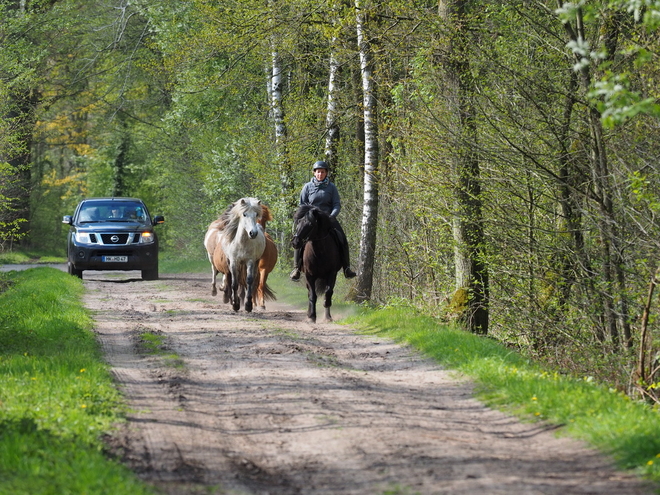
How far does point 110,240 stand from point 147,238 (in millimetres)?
1020

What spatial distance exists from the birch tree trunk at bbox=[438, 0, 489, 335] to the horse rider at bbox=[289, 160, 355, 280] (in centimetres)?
242

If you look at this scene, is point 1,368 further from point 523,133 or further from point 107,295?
point 107,295

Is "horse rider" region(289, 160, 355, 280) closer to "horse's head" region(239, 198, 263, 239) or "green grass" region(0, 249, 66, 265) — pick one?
"horse's head" region(239, 198, 263, 239)

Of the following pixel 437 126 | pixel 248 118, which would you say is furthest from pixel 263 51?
pixel 437 126

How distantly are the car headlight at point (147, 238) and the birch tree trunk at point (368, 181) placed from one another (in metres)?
8.72

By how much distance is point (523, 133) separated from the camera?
1200 centimetres

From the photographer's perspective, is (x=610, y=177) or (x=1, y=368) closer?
(x=1, y=368)

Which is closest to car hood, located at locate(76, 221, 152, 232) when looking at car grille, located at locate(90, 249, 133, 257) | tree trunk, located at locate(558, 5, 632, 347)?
car grille, located at locate(90, 249, 133, 257)

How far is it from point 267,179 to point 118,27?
42.2ft

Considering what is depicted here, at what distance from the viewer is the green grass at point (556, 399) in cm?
607

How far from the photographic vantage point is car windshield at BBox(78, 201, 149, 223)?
24.7 metres

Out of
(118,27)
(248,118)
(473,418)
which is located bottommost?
(473,418)

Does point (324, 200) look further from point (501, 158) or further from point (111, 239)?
point (111, 239)

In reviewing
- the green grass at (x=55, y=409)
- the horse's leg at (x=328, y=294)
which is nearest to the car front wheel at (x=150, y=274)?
the horse's leg at (x=328, y=294)
